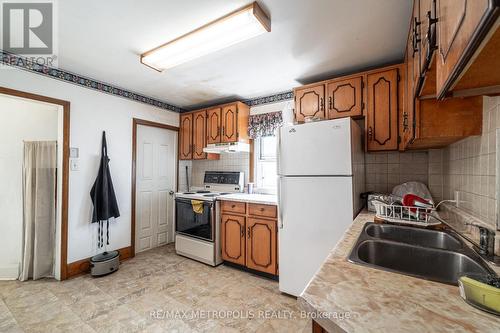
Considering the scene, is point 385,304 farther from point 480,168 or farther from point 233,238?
point 233,238

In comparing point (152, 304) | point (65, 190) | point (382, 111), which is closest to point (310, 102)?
point (382, 111)

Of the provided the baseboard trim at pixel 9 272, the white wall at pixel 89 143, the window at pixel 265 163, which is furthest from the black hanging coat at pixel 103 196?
the window at pixel 265 163

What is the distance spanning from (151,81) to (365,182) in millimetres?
2854

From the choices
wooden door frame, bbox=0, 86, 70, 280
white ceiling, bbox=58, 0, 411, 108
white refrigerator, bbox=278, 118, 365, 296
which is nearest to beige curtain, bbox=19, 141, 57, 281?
wooden door frame, bbox=0, 86, 70, 280

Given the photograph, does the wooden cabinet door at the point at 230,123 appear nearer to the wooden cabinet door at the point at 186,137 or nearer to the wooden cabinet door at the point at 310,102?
the wooden cabinet door at the point at 186,137

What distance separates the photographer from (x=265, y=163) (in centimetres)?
326

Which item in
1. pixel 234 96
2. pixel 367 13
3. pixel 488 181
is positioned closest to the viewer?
pixel 488 181

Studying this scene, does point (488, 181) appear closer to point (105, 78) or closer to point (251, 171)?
point (251, 171)

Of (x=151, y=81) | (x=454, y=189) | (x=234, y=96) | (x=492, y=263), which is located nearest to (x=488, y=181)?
(x=492, y=263)

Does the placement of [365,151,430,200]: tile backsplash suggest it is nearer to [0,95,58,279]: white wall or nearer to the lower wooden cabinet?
the lower wooden cabinet

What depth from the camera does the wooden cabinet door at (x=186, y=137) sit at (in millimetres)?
3648

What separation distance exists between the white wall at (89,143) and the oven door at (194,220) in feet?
2.30

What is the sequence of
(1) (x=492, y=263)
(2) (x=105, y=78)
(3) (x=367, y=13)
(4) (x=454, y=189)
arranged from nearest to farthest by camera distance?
(1) (x=492, y=263)
(3) (x=367, y=13)
(4) (x=454, y=189)
(2) (x=105, y=78)

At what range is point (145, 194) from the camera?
11.0 feet
